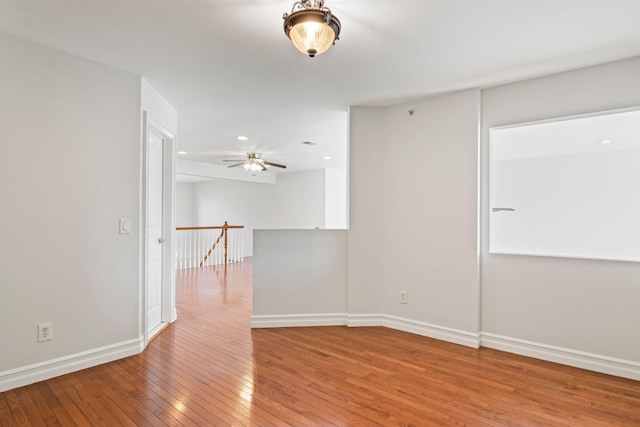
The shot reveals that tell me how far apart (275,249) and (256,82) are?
1.82 metres

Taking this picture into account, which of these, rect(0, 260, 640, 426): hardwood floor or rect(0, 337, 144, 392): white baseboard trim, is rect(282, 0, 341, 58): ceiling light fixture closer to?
rect(0, 260, 640, 426): hardwood floor

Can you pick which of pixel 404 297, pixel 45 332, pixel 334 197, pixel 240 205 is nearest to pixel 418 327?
pixel 404 297

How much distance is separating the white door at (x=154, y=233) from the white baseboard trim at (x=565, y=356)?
3430 mm

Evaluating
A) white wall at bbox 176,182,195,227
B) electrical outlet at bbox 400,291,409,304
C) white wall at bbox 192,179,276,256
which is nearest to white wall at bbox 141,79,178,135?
electrical outlet at bbox 400,291,409,304

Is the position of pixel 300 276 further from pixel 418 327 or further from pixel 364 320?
pixel 418 327

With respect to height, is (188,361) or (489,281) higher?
(489,281)

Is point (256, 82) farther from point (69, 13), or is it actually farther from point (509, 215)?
point (509, 215)

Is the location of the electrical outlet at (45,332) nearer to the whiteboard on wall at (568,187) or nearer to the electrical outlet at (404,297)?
the electrical outlet at (404,297)

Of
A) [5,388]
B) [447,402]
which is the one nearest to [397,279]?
[447,402]

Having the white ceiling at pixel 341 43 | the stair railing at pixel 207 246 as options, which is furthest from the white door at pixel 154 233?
the stair railing at pixel 207 246

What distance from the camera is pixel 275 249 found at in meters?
3.85

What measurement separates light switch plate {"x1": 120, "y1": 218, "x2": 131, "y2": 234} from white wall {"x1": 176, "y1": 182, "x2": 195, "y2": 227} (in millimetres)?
8921

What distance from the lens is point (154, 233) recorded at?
3.59m

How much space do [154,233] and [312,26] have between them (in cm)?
282
